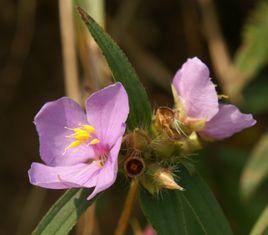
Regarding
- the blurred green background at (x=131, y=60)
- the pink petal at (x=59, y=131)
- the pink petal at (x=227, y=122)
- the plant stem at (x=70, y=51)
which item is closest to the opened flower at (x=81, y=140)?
the pink petal at (x=59, y=131)

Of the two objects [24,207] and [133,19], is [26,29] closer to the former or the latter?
[133,19]

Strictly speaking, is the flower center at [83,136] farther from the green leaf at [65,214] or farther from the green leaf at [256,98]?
the green leaf at [256,98]

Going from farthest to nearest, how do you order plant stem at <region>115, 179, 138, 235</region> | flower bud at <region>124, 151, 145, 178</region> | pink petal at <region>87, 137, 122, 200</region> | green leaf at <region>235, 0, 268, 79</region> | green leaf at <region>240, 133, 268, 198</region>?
green leaf at <region>235, 0, 268, 79</region> → green leaf at <region>240, 133, 268, 198</region> → plant stem at <region>115, 179, 138, 235</region> → flower bud at <region>124, 151, 145, 178</region> → pink petal at <region>87, 137, 122, 200</region>

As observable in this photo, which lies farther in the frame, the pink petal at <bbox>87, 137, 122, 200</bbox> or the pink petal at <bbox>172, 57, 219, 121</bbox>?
the pink petal at <bbox>172, 57, 219, 121</bbox>

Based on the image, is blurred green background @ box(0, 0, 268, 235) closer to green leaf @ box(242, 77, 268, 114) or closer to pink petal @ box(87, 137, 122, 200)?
green leaf @ box(242, 77, 268, 114)

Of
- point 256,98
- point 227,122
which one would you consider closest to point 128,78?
point 227,122

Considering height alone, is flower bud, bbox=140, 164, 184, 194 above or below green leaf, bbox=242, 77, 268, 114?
above

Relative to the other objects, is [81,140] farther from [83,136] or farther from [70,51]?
[70,51]

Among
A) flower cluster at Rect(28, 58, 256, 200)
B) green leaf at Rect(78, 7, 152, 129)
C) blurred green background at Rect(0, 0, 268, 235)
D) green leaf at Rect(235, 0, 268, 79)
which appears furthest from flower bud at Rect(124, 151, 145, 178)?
blurred green background at Rect(0, 0, 268, 235)
